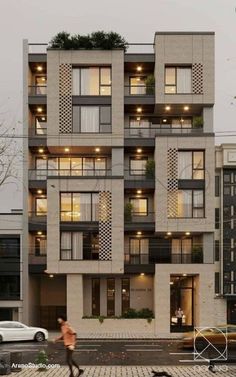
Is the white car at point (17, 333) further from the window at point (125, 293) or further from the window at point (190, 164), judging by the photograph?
the window at point (190, 164)

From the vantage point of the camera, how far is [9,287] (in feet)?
147

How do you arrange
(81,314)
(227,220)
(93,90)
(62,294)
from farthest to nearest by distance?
(227,220) → (62,294) → (93,90) → (81,314)

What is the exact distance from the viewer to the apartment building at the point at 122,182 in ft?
143

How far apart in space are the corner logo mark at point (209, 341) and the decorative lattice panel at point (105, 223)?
14.8m

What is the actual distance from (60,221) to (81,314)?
682 centimetres

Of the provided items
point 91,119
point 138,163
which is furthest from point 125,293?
point 91,119

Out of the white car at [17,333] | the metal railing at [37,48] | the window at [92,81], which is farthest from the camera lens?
the metal railing at [37,48]

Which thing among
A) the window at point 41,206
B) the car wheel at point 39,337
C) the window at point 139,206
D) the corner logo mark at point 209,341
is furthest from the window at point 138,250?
the corner logo mark at point 209,341

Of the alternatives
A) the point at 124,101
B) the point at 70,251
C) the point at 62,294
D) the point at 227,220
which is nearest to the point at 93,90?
the point at 124,101

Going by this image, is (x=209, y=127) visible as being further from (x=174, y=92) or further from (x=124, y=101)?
(x=124, y=101)

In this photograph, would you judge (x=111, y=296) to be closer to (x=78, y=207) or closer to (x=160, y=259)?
(x=160, y=259)

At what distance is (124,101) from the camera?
45938 millimetres

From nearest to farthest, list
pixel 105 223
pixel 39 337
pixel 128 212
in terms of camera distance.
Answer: pixel 39 337, pixel 105 223, pixel 128 212

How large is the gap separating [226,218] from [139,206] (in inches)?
859
